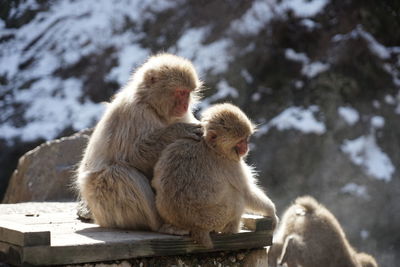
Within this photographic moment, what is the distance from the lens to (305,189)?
9.35 meters

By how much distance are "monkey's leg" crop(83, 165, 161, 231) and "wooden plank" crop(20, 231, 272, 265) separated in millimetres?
304

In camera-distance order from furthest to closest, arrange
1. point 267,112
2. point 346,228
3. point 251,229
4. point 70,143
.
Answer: point 267,112 → point 346,228 → point 70,143 → point 251,229

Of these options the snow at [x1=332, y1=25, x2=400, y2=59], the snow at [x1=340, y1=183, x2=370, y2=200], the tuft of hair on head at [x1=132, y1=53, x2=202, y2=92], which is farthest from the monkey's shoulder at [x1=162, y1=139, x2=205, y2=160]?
the snow at [x1=332, y1=25, x2=400, y2=59]

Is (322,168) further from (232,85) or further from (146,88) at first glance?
(146,88)

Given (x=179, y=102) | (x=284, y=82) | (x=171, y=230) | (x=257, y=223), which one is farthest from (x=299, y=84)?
(x=171, y=230)

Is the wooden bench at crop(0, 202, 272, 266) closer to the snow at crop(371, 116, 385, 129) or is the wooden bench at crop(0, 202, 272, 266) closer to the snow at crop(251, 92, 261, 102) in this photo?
the snow at crop(371, 116, 385, 129)

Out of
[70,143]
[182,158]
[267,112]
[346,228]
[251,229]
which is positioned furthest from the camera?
[267,112]

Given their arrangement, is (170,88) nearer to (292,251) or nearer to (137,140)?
(137,140)

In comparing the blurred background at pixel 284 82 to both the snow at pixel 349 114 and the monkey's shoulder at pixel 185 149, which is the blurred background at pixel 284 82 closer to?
the snow at pixel 349 114

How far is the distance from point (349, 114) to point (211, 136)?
656 centimetres

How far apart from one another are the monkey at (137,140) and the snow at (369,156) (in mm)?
5408

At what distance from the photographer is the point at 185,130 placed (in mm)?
4160

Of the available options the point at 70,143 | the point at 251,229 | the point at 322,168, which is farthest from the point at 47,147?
the point at 251,229

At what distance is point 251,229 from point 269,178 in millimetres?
5434
